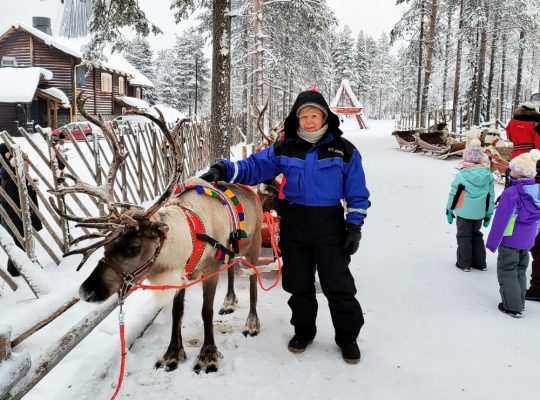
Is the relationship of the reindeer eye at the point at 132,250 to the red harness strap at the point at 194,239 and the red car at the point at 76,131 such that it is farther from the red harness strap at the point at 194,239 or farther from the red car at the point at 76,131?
the red car at the point at 76,131

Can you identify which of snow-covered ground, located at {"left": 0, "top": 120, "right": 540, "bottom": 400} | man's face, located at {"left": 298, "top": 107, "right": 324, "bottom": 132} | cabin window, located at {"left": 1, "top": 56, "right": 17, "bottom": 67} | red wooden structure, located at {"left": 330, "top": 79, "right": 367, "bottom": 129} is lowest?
snow-covered ground, located at {"left": 0, "top": 120, "right": 540, "bottom": 400}

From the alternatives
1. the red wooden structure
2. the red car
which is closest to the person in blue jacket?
the red car

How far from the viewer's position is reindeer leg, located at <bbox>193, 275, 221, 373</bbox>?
3.04m

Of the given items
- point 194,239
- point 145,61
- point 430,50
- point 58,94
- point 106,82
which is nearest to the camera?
point 194,239

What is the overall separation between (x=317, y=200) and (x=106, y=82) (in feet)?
112

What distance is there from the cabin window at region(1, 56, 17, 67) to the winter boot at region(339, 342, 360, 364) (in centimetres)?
3131

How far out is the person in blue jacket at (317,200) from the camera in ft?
10.2

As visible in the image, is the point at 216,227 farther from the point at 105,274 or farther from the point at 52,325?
the point at 52,325

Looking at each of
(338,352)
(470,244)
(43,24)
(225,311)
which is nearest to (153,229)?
(225,311)

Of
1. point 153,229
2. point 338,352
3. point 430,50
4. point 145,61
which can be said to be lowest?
point 338,352

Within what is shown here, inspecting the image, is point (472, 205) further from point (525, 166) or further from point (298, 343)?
point (298, 343)

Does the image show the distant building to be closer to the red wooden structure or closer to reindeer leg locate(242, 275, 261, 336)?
the red wooden structure

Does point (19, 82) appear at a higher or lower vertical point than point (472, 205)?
higher

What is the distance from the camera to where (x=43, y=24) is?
33.0 m
